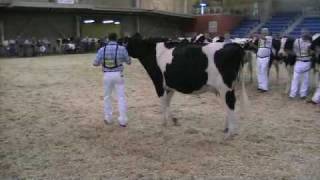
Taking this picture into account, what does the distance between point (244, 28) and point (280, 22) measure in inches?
128

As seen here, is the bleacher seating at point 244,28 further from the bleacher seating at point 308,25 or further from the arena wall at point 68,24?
the arena wall at point 68,24

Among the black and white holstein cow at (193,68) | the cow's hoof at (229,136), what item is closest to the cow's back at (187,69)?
the black and white holstein cow at (193,68)

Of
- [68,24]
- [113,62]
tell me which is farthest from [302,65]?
[68,24]

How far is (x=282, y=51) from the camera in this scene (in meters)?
14.1

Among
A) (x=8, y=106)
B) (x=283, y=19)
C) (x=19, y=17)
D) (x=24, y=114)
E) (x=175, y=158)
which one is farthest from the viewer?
(x=283, y=19)

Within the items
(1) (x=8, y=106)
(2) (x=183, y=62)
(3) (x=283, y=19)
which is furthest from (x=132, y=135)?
(3) (x=283, y=19)

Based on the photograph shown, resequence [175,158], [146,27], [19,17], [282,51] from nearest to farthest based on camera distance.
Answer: [175,158]
[282,51]
[19,17]
[146,27]

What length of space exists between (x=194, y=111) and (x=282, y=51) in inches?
182

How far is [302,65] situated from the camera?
12211mm

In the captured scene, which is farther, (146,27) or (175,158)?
(146,27)

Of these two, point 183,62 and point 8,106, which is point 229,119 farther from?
point 8,106

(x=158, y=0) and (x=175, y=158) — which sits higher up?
(x=158, y=0)

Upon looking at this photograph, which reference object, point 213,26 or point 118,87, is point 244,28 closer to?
point 213,26

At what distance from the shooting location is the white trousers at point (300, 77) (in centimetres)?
1221
